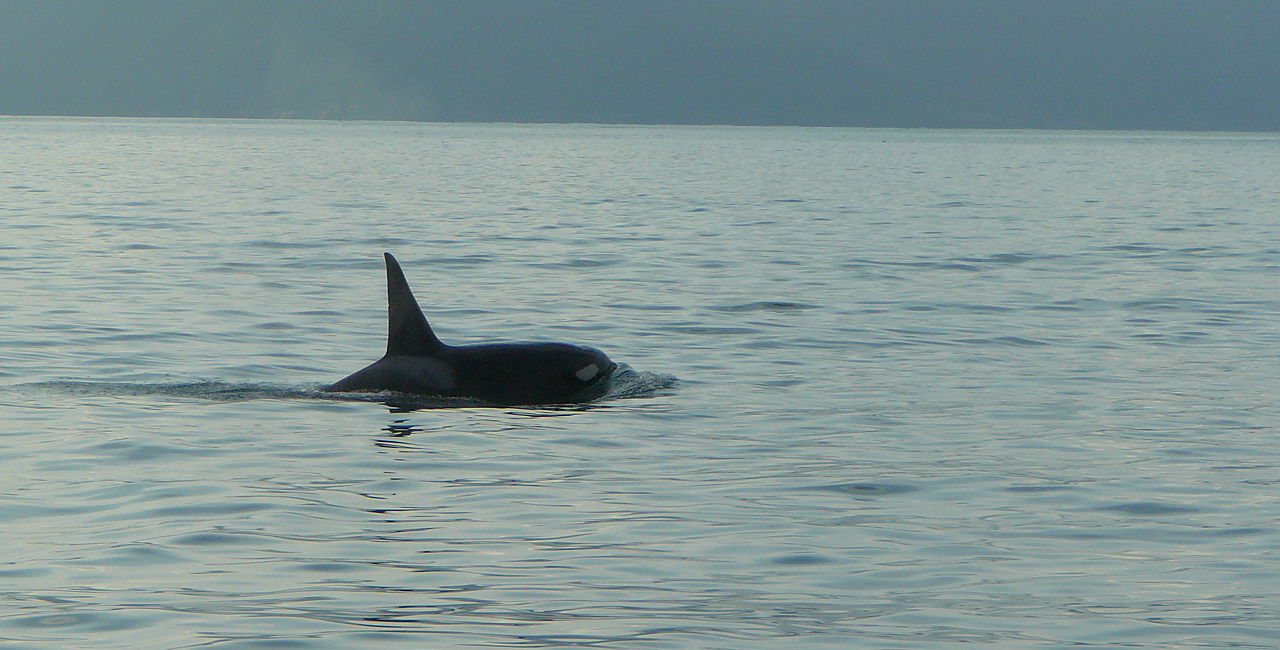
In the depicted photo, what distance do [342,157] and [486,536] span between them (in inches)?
3808

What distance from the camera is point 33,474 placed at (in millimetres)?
11258

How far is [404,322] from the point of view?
1411 cm

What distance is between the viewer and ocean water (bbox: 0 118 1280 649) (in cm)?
813

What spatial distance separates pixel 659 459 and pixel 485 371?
2784 millimetres

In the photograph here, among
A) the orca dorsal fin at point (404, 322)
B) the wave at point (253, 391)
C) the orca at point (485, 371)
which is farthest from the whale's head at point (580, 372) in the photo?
the orca dorsal fin at point (404, 322)

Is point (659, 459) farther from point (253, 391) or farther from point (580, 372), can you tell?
point (253, 391)

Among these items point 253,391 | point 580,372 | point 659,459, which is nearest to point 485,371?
point 580,372

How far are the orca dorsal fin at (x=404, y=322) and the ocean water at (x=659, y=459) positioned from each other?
466mm

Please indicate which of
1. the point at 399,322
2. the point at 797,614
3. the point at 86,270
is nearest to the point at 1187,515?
the point at 797,614

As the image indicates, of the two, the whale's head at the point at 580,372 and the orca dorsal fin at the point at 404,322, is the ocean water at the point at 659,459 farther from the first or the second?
the orca dorsal fin at the point at 404,322

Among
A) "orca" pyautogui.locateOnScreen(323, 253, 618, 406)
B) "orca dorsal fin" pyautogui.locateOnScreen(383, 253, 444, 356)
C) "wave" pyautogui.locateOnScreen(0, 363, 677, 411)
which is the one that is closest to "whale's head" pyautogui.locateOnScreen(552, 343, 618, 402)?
"orca" pyautogui.locateOnScreen(323, 253, 618, 406)

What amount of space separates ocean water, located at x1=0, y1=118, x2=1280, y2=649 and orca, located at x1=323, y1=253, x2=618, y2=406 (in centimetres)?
27

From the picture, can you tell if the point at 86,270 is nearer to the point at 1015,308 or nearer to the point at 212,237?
the point at 212,237

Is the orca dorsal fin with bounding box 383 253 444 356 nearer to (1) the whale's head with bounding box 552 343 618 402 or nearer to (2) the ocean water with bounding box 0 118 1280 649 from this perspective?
(2) the ocean water with bounding box 0 118 1280 649
